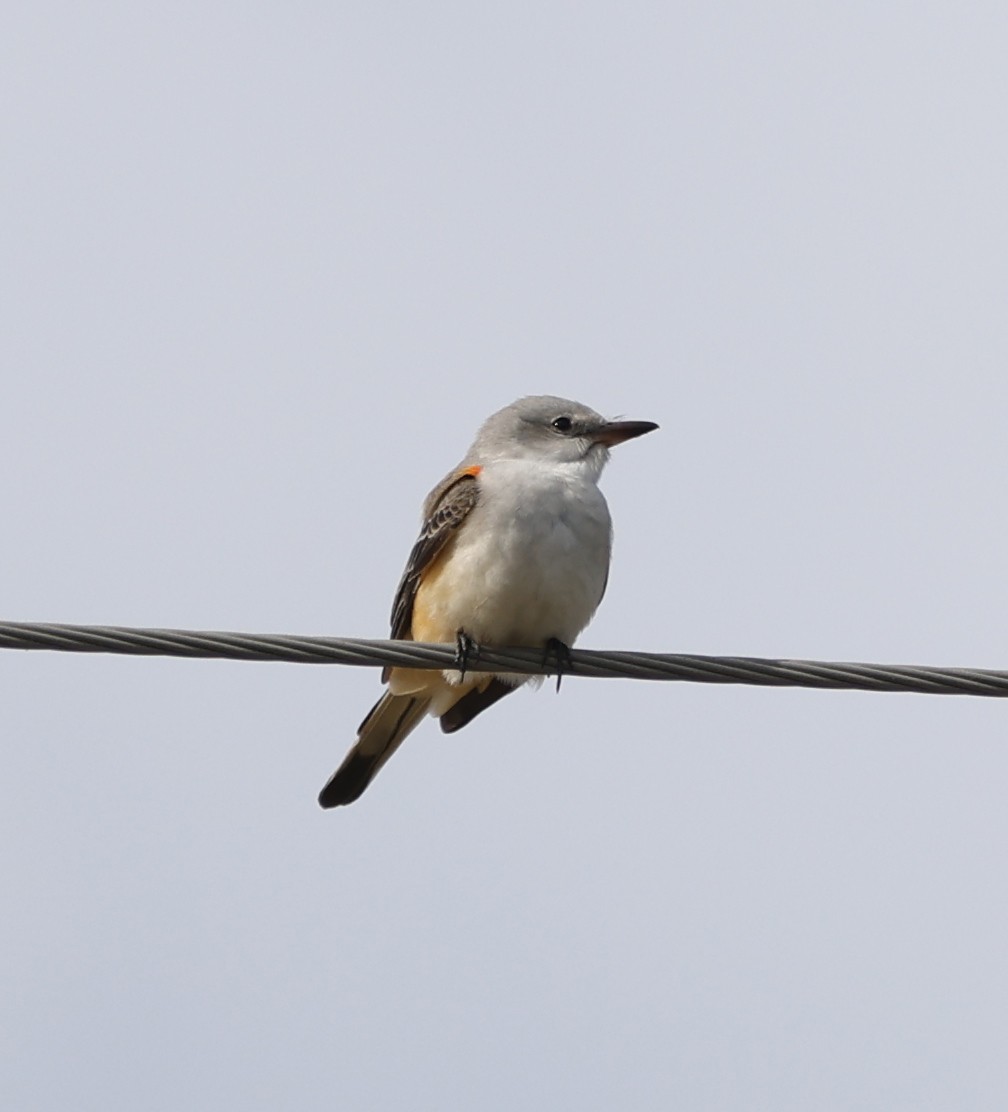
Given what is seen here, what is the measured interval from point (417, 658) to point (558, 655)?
1.17 metres

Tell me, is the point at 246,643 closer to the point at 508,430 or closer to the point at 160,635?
the point at 160,635

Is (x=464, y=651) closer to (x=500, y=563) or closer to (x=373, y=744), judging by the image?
(x=500, y=563)

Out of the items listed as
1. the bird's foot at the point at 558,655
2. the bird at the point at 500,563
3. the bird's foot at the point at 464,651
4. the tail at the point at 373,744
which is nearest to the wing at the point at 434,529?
the bird at the point at 500,563

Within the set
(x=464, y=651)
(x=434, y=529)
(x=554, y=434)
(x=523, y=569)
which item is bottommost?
(x=464, y=651)

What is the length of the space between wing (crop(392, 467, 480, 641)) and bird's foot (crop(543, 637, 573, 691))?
0.71 m

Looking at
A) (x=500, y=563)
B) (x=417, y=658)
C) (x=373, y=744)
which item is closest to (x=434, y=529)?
(x=500, y=563)

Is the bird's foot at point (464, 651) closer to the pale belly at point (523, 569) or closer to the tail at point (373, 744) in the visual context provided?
the pale belly at point (523, 569)

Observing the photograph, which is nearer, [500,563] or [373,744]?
[500,563]

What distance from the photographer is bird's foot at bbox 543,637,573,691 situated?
7096 millimetres

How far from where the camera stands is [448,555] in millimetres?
8133

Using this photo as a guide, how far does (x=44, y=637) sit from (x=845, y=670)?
2.47 metres

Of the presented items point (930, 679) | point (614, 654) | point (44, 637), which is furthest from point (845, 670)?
point (44, 637)

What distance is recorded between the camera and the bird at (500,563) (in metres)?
7.78

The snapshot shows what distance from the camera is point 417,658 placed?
6258mm
